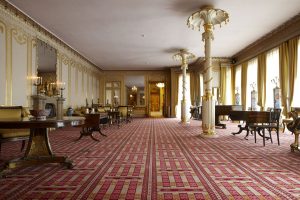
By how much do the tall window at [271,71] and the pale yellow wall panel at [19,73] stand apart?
8.01 meters

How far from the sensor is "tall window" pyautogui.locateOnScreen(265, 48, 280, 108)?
28.2 feet

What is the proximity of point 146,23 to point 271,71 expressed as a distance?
16.1ft

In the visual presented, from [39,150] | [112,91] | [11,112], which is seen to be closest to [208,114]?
[39,150]

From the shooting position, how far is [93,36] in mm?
8703

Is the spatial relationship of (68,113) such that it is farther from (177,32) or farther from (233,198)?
(233,198)

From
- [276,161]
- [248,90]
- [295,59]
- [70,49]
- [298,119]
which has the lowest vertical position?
[276,161]

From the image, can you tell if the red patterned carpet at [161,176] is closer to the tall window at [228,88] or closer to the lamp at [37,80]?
the lamp at [37,80]

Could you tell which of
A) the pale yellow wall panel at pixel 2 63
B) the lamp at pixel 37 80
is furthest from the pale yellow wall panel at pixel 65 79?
the pale yellow wall panel at pixel 2 63

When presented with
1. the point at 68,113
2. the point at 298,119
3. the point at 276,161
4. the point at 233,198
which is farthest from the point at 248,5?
the point at 68,113

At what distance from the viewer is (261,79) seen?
9.40m

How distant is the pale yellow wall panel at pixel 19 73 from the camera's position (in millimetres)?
6302

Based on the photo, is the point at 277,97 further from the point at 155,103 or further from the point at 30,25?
the point at 155,103

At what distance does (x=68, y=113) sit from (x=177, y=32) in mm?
5021

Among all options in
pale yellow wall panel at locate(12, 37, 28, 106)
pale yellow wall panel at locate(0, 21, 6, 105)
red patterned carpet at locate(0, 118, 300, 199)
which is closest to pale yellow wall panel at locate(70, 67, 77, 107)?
pale yellow wall panel at locate(12, 37, 28, 106)
